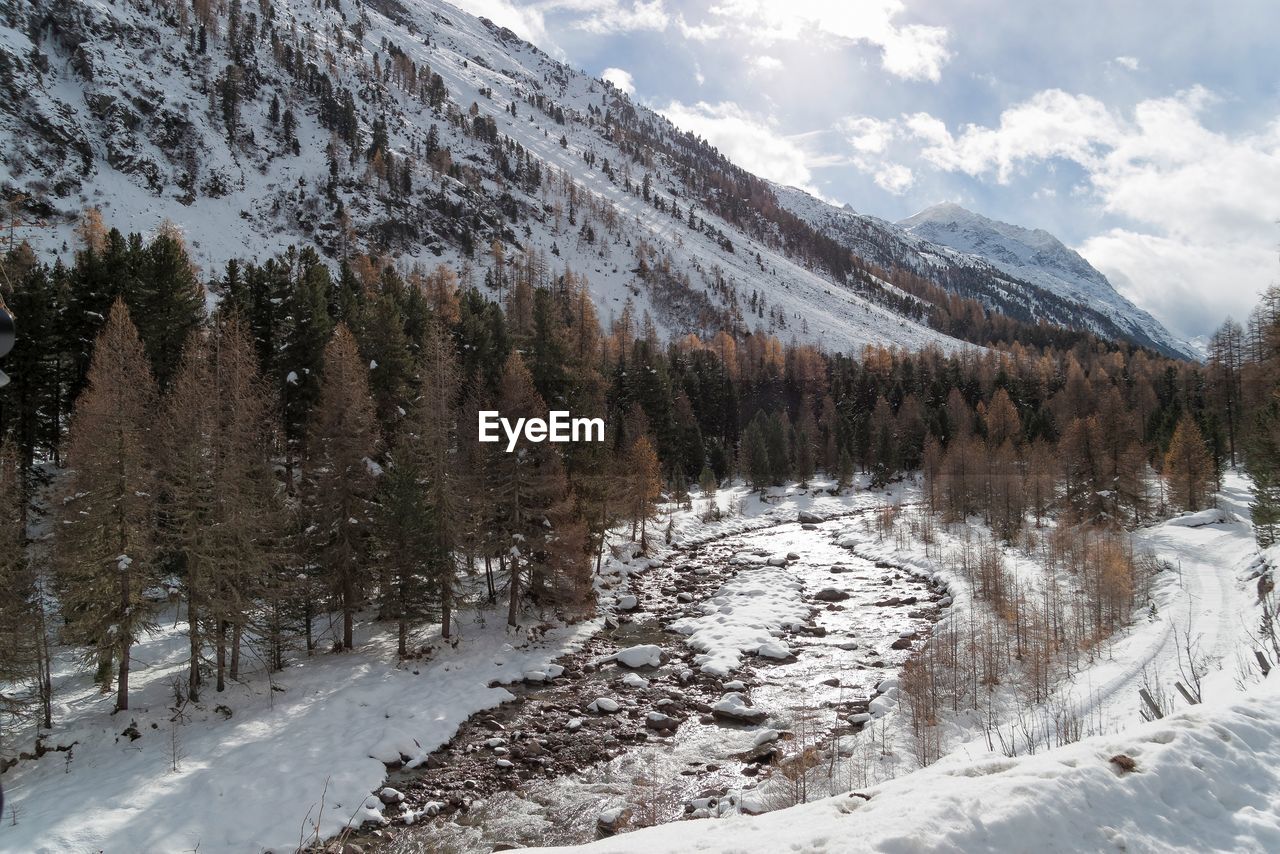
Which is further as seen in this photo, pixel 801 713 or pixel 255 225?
pixel 255 225

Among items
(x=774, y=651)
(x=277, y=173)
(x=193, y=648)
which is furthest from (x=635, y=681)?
(x=277, y=173)

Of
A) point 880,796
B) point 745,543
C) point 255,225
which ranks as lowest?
point 745,543

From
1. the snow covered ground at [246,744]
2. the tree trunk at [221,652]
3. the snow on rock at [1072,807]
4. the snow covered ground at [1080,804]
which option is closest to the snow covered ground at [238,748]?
the snow covered ground at [246,744]

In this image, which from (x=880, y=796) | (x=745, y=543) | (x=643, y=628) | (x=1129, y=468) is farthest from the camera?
(x=745, y=543)

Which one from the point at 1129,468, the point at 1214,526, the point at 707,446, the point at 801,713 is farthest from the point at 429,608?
the point at 707,446

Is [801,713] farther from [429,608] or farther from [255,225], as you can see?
[255,225]

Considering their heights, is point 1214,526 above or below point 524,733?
above

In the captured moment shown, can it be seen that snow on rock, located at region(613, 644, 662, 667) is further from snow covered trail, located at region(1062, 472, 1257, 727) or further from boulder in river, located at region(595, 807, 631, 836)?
snow covered trail, located at region(1062, 472, 1257, 727)

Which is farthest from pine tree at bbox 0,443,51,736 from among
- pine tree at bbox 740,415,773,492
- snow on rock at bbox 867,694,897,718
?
pine tree at bbox 740,415,773,492
